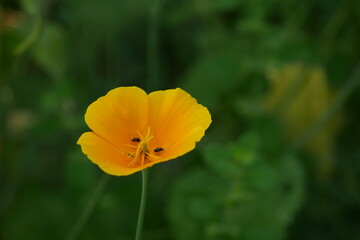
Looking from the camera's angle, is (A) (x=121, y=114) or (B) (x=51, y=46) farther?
(B) (x=51, y=46)

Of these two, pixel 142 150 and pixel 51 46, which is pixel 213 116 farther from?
pixel 142 150

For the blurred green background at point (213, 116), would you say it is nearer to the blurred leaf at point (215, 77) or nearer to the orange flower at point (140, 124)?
the blurred leaf at point (215, 77)

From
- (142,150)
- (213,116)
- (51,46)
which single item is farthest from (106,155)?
(213,116)

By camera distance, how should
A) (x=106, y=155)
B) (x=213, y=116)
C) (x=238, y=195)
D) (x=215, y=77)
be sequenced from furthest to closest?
(x=213, y=116) < (x=215, y=77) < (x=238, y=195) < (x=106, y=155)

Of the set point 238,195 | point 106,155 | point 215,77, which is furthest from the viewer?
point 215,77

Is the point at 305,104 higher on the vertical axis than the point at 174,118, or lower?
lower

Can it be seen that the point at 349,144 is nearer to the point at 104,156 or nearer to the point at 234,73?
the point at 234,73

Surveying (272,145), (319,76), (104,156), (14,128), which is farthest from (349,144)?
(104,156)
